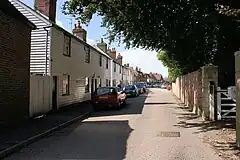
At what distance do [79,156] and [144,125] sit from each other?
7.01m

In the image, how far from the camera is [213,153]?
970cm

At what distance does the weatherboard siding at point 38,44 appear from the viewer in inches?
871

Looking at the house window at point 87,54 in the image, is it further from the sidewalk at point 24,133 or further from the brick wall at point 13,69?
the sidewalk at point 24,133

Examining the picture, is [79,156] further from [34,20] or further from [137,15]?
[34,20]

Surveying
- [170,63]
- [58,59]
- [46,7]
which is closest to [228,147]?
[58,59]

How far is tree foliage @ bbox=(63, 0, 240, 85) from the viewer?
1469 cm

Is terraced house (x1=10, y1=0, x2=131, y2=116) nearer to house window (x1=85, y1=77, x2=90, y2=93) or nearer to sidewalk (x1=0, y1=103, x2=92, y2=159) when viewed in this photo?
house window (x1=85, y1=77, x2=90, y2=93)

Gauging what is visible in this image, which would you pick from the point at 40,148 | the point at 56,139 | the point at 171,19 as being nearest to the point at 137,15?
the point at 171,19

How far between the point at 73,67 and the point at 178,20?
13.7 m

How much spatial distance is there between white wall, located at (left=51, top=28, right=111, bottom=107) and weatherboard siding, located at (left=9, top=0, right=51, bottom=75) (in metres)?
0.47

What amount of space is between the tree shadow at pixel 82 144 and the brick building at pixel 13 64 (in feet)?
7.49

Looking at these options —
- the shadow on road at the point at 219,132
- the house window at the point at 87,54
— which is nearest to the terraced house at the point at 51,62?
the house window at the point at 87,54

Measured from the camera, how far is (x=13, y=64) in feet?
49.7

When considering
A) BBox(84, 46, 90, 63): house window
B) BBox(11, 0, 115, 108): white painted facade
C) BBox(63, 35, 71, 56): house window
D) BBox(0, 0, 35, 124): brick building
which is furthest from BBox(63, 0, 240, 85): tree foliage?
BBox(84, 46, 90, 63): house window
